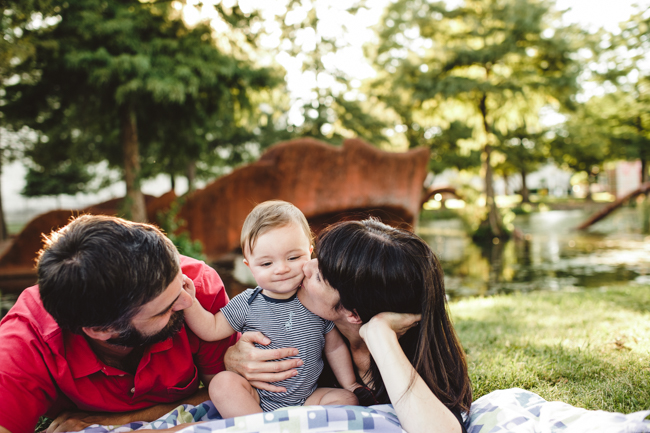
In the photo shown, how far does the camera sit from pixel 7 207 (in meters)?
32.2

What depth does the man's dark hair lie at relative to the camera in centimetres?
150

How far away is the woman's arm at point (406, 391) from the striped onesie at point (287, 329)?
0.36 meters

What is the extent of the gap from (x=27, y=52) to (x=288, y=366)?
7.32 m

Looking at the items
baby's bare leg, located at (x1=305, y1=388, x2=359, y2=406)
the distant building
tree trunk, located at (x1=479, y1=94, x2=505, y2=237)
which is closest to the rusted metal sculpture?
baby's bare leg, located at (x1=305, y1=388, x2=359, y2=406)

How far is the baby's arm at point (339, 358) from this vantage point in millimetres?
2092

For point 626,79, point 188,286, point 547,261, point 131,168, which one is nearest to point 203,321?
point 188,286

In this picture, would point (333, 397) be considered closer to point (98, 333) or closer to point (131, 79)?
point (98, 333)

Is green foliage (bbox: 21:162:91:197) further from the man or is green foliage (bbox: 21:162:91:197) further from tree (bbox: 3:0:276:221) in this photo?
the man

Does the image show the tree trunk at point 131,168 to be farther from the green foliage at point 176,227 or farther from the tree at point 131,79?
the green foliage at point 176,227

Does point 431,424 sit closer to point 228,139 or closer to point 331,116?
point 331,116

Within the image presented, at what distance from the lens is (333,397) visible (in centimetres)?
199

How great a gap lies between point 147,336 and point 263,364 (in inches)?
20.7

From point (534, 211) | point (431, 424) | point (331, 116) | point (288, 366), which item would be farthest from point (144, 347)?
point (534, 211)

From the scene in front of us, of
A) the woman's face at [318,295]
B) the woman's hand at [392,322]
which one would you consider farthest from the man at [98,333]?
the woman's hand at [392,322]
